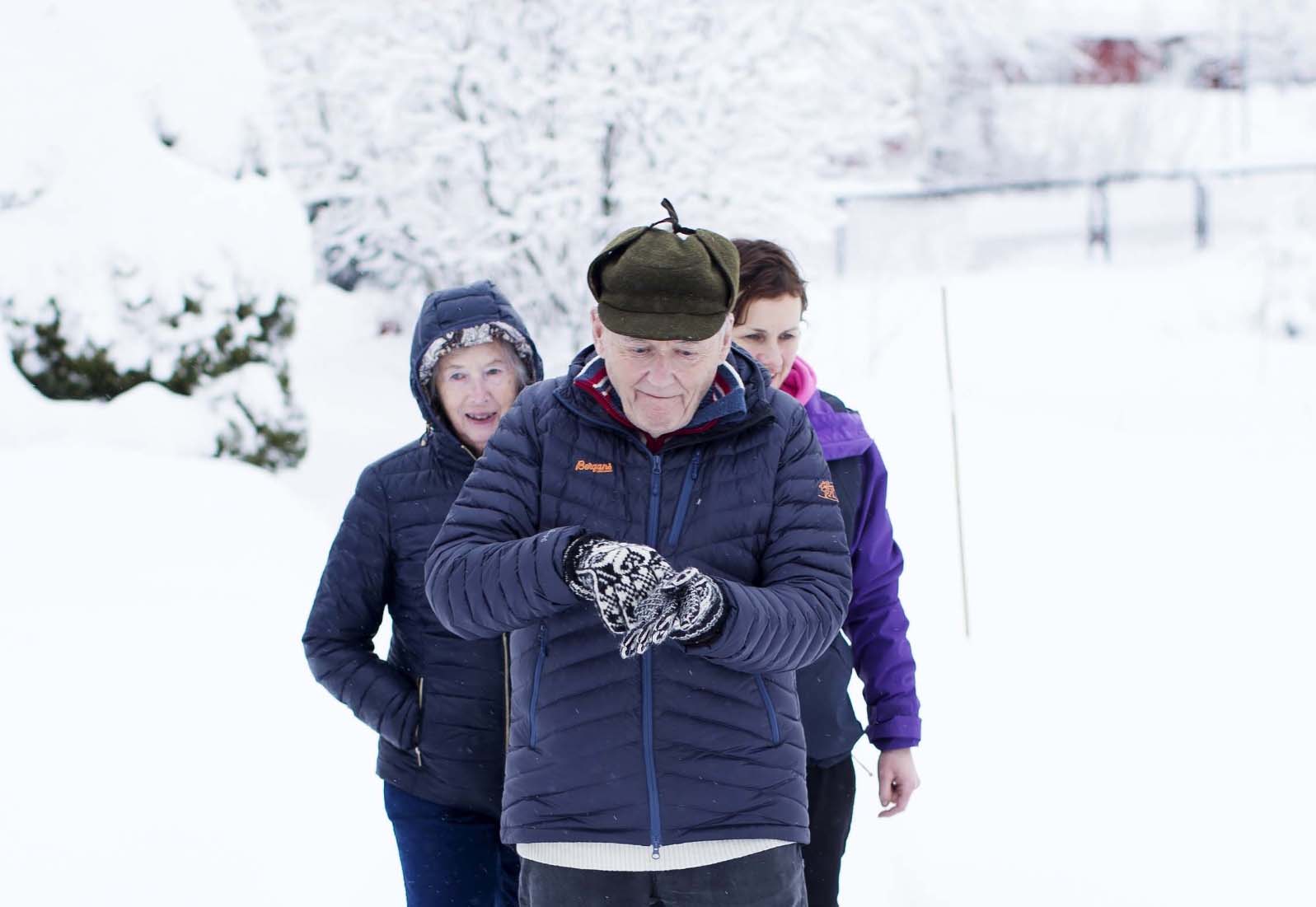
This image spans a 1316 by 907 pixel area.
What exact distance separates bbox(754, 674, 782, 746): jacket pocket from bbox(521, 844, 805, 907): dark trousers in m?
0.17

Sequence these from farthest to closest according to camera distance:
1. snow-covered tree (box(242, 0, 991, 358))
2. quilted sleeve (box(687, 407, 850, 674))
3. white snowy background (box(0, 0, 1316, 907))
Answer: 1. snow-covered tree (box(242, 0, 991, 358))
2. white snowy background (box(0, 0, 1316, 907))
3. quilted sleeve (box(687, 407, 850, 674))

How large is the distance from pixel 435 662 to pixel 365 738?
107 inches

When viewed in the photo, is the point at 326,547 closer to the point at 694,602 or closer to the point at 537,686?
the point at 537,686

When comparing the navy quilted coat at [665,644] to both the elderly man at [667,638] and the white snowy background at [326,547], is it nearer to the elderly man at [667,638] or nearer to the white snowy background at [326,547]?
the elderly man at [667,638]

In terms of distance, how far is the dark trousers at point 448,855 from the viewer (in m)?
2.62

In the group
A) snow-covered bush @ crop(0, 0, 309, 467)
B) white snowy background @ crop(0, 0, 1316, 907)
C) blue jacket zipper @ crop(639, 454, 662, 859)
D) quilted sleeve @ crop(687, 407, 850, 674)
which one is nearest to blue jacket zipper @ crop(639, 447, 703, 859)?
blue jacket zipper @ crop(639, 454, 662, 859)

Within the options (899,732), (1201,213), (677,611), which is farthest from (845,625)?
(1201,213)

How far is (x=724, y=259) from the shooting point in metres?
1.94

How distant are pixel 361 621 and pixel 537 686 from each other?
0.83m

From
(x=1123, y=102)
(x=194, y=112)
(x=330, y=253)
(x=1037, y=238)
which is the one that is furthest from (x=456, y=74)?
(x=1123, y=102)

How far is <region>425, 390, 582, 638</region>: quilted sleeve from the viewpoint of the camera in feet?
5.85

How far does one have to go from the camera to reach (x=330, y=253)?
17.9 metres

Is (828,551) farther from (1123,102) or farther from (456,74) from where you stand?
(1123,102)

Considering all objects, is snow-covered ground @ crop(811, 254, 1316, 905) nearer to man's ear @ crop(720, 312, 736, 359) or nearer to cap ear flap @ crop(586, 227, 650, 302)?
man's ear @ crop(720, 312, 736, 359)
